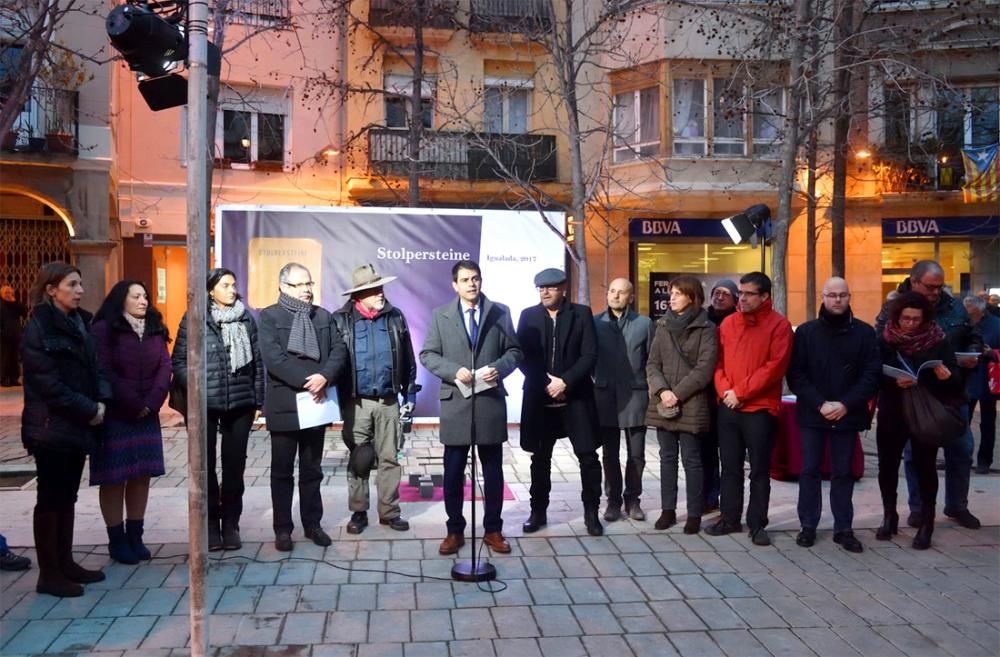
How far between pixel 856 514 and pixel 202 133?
592cm

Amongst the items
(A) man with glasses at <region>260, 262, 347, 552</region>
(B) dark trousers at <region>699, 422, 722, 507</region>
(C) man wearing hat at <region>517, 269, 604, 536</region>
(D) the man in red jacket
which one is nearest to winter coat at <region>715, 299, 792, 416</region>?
(D) the man in red jacket

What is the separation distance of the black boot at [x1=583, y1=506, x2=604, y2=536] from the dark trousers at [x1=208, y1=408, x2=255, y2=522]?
2.53m

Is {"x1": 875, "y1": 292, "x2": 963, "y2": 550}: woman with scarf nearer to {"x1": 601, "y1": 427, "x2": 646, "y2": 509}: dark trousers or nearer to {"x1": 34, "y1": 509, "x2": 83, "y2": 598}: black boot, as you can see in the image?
{"x1": 601, "y1": 427, "x2": 646, "y2": 509}: dark trousers

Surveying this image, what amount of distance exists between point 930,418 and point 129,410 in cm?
548

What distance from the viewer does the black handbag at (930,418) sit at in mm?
6258

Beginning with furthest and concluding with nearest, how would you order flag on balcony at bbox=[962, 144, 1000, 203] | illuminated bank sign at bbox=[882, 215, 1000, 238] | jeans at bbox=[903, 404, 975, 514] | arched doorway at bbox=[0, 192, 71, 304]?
illuminated bank sign at bbox=[882, 215, 1000, 238], arched doorway at bbox=[0, 192, 71, 304], flag on balcony at bbox=[962, 144, 1000, 203], jeans at bbox=[903, 404, 975, 514]

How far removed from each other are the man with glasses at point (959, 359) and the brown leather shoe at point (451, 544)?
138 inches

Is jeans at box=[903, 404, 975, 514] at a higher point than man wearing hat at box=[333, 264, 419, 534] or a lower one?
lower

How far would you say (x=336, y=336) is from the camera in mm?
6488

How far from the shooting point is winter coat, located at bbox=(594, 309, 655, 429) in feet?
22.8

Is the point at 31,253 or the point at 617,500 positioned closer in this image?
the point at 617,500

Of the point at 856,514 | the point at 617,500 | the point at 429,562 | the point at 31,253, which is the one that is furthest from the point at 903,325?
the point at 31,253

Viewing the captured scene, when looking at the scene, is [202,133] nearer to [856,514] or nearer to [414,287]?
[856,514]

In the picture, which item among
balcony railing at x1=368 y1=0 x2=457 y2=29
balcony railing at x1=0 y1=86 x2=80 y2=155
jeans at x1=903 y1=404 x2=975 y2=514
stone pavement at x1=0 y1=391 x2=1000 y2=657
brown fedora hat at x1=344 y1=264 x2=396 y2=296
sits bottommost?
stone pavement at x1=0 y1=391 x2=1000 y2=657
